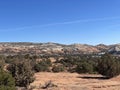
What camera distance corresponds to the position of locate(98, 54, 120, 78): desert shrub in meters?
44.1

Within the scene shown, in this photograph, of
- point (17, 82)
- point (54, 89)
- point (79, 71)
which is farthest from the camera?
point (79, 71)

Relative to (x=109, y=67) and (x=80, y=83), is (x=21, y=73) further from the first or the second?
(x=109, y=67)

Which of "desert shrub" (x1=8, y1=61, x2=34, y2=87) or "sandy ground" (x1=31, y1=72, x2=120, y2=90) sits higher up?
"desert shrub" (x1=8, y1=61, x2=34, y2=87)

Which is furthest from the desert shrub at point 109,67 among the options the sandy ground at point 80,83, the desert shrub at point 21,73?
the desert shrub at point 21,73

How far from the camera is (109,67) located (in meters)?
45.2

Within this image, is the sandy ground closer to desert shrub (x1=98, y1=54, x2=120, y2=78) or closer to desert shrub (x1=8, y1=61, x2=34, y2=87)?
desert shrub (x1=8, y1=61, x2=34, y2=87)

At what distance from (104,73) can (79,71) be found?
33.6ft

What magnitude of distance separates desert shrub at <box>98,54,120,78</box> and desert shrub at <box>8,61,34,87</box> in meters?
17.5

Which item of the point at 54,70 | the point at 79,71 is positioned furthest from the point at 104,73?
the point at 54,70

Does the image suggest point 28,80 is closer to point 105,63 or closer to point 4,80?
point 4,80

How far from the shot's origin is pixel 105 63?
46.2 m

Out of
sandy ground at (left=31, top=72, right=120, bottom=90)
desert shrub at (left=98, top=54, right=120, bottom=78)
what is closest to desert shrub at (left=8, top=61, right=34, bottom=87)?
sandy ground at (left=31, top=72, right=120, bottom=90)

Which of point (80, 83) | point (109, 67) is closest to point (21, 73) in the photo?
point (80, 83)

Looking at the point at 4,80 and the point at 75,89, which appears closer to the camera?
the point at 4,80
